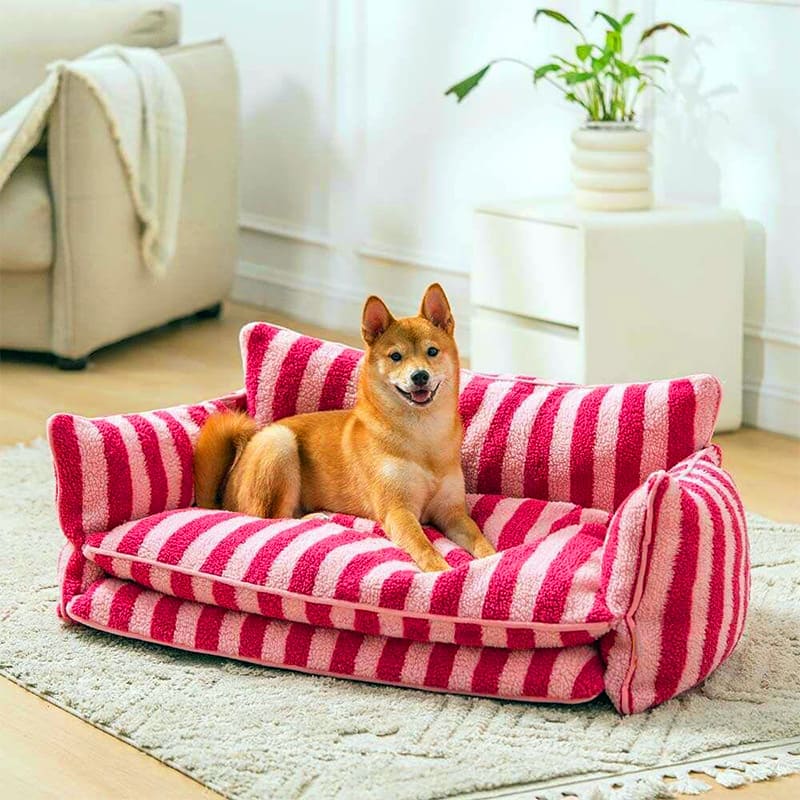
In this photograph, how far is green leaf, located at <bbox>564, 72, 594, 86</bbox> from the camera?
3.51 meters

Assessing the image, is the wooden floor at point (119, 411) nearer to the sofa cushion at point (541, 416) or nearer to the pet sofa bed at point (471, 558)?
the pet sofa bed at point (471, 558)

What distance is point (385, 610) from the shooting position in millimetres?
2180

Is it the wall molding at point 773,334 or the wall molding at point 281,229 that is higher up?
the wall molding at point 281,229

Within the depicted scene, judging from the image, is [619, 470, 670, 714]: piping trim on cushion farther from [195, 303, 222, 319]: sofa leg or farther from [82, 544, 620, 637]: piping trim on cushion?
[195, 303, 222, 319]: sofa leg

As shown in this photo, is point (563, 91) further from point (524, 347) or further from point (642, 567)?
point (642, 567)

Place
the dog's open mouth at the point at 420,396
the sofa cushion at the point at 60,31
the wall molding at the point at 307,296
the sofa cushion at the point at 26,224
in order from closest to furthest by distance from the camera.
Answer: the dog's open mouth at the point at 420,396, the sofa cushion at the point at 26,224, the sofa cushion at the point at 60,31, the wall molding at the point at 307,296

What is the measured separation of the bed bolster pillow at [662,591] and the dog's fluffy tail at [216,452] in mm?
710

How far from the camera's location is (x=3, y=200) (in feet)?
13.1

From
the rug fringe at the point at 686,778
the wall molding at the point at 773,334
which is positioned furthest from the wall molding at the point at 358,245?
the rug fringe at the point at 686,778

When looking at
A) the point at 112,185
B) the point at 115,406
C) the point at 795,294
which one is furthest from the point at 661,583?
the point at 112,185

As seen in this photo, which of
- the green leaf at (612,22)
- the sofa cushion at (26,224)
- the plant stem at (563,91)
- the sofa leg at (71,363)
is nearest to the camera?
the green leaf at (612,22)

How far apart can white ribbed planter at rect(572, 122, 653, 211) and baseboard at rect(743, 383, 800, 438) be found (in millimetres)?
484

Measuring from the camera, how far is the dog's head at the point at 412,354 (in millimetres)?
2439

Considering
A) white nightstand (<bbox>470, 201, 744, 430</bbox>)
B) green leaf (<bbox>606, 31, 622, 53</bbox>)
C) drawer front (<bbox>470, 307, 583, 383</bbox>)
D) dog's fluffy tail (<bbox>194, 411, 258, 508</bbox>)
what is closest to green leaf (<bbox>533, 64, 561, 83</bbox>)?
green leaf (<bbox>606, 31, 622, 53</bbox>)
